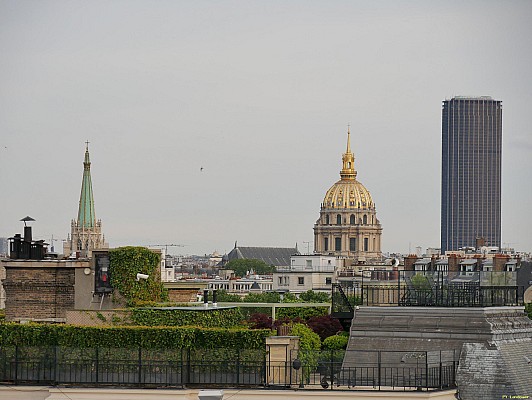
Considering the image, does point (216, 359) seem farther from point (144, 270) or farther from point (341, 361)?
point (144, 270)

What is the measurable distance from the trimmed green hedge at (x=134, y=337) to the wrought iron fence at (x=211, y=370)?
42 cm

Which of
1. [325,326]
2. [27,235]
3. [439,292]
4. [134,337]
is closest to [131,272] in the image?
[27,235]

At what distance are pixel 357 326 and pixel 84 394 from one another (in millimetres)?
6763

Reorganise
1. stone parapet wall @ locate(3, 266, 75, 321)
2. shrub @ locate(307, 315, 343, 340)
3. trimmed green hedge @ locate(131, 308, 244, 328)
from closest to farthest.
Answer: trimmed green hedge @ locate(131, 308, 244, 328), stone parapet wall @ locate(3, 266, 75, 321), shrub @ locate(307, 315, 343, 340)

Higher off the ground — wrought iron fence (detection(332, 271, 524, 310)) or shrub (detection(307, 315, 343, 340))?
wrought iron fence (detection(332, 271, 524, 310))

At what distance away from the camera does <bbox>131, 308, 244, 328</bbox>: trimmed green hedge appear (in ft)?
108

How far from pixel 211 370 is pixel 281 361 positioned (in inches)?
→ 52.5

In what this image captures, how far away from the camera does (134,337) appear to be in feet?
102

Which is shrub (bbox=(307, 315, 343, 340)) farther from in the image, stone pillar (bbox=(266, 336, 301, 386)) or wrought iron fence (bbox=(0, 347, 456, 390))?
wrought iron fence (bbox=(0, 347, 456, 390))

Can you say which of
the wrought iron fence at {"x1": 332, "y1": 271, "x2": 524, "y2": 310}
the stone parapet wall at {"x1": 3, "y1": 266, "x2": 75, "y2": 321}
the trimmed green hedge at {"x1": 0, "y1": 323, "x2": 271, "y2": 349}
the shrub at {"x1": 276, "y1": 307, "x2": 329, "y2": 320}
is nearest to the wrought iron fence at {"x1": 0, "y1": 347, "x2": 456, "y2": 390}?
the trimmed green hedge at {"x1": 0, "y1": 323, "x2": 271, "y2": 349}

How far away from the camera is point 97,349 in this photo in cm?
3028

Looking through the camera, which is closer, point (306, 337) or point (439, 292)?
point (439, 292)

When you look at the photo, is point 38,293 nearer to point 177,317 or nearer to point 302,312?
point 177,317

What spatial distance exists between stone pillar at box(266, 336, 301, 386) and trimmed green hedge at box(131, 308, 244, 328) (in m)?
2.78
